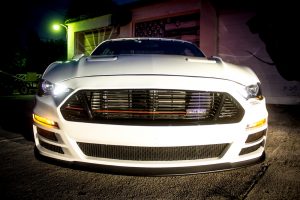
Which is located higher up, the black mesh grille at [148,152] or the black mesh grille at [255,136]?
the black mesh grille at [255,136]

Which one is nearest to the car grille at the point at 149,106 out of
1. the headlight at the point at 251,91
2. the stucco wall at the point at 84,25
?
the headlight at the point at 251,91

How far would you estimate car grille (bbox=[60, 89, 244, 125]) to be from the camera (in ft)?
6.25

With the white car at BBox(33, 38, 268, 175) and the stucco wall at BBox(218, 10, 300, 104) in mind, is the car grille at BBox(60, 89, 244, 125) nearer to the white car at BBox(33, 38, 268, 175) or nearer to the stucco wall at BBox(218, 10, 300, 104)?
the white car at BBox(33, 38, 268, 175)

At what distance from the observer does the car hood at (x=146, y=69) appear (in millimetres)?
2020

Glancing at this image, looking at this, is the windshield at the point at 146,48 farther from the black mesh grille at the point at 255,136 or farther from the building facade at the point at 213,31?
the building facade at the point at 213,31

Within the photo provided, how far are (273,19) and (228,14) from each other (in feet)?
4.64

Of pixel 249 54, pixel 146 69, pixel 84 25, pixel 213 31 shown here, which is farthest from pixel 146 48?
pixel 84 25

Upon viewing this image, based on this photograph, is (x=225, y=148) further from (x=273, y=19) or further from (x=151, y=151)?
(x=273, y=19)

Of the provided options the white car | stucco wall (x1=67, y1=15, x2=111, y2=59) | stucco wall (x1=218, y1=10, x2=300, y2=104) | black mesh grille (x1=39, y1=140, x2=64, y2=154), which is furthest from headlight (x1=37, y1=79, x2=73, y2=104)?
stucco wall (x1=67, y1=15, x2=111, y2=59)

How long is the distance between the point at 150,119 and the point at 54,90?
2.60ft

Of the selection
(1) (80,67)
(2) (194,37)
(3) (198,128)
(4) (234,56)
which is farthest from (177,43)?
(2) (194,37)

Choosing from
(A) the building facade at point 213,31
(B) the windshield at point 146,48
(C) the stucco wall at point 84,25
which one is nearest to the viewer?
(B) the windshield at point 146,48

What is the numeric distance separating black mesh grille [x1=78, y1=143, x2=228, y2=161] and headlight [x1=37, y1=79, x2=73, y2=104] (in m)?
0.39

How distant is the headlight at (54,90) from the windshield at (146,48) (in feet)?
5.21
